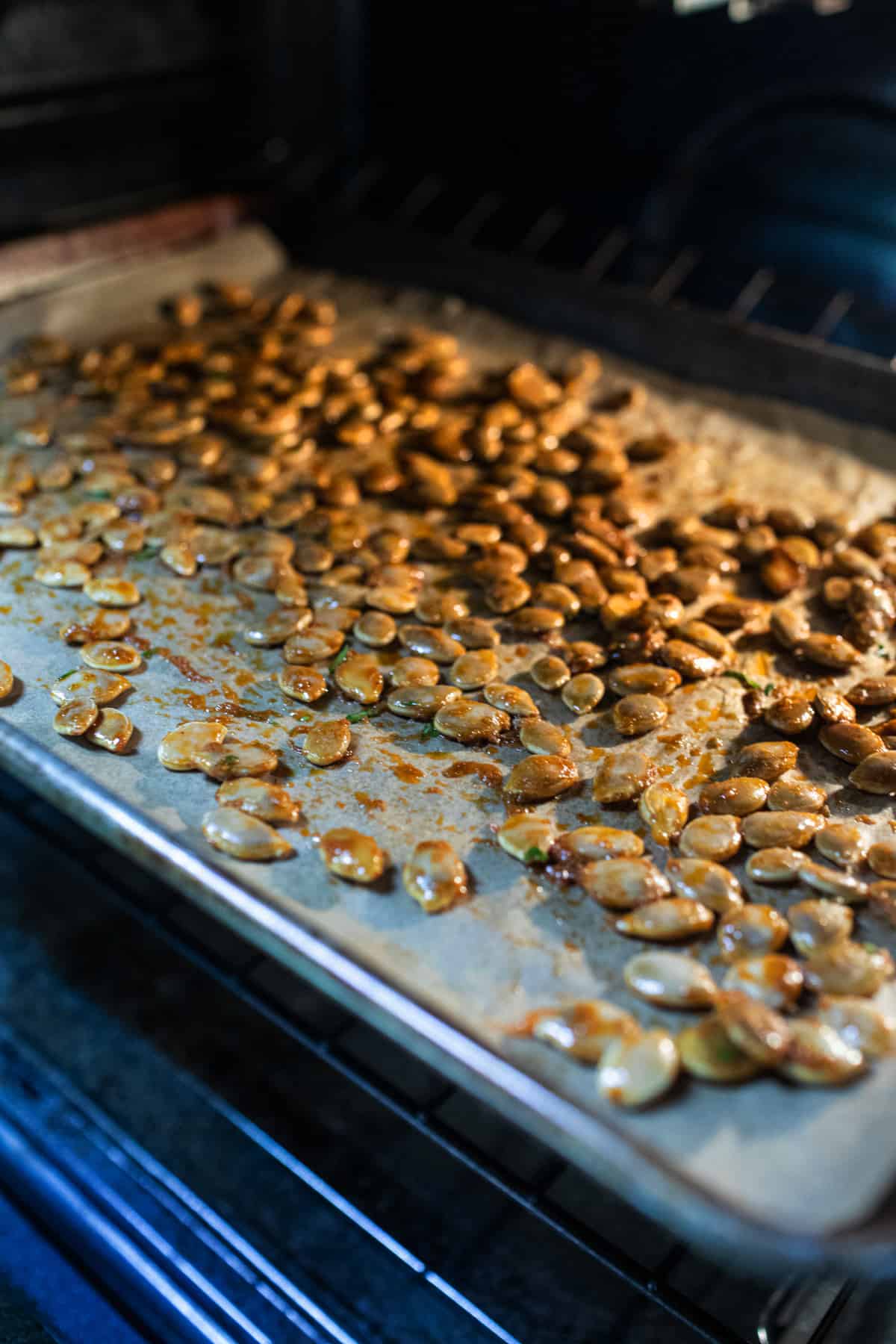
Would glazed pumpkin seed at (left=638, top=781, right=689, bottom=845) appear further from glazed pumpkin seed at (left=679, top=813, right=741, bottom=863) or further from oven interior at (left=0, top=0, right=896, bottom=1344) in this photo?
oven interior at (left=0, top=0, right=896, bottom=1344)

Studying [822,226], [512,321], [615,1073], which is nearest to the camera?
[615,1073]

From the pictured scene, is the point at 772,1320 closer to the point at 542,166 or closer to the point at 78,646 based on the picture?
the point at 78,646

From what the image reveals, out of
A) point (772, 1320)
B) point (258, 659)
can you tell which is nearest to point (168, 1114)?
point (258, 659)

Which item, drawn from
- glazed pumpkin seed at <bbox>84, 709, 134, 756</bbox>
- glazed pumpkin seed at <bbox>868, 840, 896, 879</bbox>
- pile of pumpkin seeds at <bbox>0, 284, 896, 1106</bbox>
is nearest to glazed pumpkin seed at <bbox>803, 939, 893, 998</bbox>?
pile of pumpkin seeds at <bbox>0, 284, 896, 1106</bbox>

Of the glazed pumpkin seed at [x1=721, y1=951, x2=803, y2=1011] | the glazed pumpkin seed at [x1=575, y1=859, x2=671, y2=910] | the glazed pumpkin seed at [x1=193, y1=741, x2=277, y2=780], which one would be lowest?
the glazed pumpkin seed at [x1=193, y1=741, x2=277, y2=780]

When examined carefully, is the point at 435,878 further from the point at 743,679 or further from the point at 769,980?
the point at 743,679

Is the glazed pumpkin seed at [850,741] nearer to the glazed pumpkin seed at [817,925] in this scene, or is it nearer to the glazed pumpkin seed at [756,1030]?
the glazed pumpkin seed at [817,925]

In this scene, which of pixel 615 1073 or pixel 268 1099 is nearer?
pixel 615 1073
